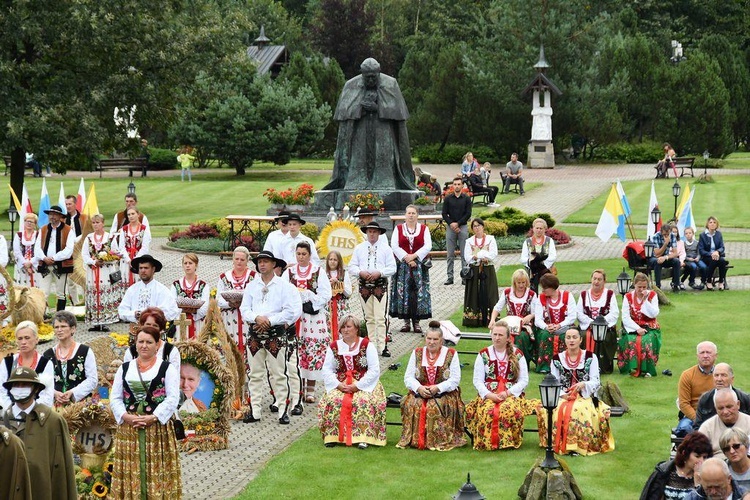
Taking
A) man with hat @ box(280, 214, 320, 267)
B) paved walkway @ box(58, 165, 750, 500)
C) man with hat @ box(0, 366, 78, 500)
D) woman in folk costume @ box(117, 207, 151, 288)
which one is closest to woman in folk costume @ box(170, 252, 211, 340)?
paved walkway @ box(58, 165, 750, 500)

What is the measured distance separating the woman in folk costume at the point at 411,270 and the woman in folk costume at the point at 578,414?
5.96 m

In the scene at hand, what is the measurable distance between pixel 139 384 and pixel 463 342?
8987mm

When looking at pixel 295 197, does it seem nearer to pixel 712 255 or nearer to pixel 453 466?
pixel 712 255

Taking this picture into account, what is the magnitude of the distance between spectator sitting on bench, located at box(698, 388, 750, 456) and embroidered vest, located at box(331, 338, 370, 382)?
3966mm

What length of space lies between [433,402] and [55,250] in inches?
370

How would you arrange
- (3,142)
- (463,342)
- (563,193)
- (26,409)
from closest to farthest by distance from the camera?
(26,409) → (463,342) → (3,142) → (563,193)

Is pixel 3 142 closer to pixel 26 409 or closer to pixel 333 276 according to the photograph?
pixel 333 276

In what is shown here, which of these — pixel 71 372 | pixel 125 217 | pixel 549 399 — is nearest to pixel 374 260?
pixel 125 217

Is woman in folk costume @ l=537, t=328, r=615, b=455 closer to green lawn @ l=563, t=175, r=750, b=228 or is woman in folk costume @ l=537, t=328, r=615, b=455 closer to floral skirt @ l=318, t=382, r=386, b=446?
floral skirt @ l=318, t=382, r=386, b=446

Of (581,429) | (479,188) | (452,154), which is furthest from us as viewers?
(452,154)

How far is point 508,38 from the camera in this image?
58125 millimetres

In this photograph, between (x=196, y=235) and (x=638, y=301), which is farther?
(x=196, y=235)

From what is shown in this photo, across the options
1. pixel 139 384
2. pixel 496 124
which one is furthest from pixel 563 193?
pixel 139 384

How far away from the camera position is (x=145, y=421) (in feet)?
34.0
